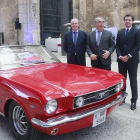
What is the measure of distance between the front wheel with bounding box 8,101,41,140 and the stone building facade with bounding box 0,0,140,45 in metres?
Result: 12.7

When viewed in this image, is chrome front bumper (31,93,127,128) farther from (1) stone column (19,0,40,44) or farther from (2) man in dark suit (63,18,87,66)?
(1) stone column (19,0,40,44)

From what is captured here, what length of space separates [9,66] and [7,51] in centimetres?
39

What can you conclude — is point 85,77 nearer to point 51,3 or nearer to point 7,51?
point 7,51

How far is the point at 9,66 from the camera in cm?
341

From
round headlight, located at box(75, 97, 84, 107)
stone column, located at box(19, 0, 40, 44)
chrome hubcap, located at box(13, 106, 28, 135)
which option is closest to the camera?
round headlight, located at box(75, 97, 84, 107)

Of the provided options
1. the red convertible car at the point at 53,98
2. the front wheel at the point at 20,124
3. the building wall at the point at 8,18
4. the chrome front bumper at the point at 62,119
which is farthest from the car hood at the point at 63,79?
the building wall at the point at 8,18

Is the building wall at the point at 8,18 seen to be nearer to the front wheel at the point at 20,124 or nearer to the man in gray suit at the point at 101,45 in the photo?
the man in gray suit at the point at 101,45

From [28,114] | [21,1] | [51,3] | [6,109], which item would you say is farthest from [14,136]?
[51,3]

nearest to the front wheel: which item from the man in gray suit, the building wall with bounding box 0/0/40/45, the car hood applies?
the car hood

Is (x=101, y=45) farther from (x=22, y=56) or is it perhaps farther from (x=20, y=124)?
(x=20, y=124)

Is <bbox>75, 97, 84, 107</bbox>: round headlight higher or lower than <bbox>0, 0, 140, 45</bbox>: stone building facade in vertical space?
lower

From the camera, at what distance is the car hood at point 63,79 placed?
2490 mm

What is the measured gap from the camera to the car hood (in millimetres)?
2490

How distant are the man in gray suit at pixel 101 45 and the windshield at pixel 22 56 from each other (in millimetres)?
868
